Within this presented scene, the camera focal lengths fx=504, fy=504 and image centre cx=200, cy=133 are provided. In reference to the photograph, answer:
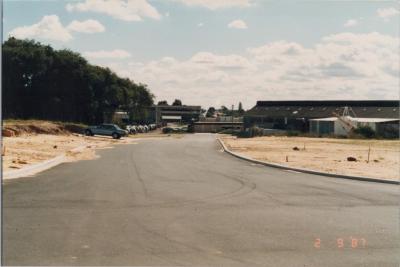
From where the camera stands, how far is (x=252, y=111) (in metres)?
95.7

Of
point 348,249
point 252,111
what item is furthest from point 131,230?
point 252,111

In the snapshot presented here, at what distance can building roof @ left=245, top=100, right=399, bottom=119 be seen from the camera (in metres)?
85.4

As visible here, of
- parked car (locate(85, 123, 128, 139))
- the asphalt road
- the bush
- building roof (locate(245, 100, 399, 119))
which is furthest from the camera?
building roof (locate(245, 100, 399, 119))

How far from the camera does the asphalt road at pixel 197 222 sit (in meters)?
7.48

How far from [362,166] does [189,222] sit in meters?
15.4

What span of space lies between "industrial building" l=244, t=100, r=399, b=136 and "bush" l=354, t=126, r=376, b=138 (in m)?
14.0

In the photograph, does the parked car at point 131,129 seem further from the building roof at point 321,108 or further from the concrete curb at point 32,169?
the concrete curb at point 32,169

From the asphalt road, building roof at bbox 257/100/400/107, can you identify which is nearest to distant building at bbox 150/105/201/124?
building roof at bbox 257/100/400/107

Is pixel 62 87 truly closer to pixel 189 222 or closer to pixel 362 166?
pixel 362 166
